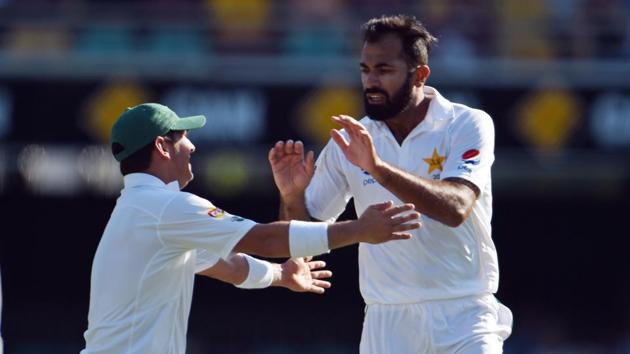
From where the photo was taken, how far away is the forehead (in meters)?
6.01

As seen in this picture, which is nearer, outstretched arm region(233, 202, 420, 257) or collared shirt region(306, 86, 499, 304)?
outstretched arm region(233, 202, 420, 257)

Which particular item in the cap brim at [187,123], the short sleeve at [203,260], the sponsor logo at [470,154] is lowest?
the short sleeve at [203,260]

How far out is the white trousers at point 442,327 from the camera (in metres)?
5.84

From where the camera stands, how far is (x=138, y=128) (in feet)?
17.8

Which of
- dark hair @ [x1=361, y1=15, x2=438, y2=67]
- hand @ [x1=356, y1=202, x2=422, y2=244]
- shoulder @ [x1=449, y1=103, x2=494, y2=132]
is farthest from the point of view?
dark hair @ [x1=361, y1=15, x2=438, y2=67]

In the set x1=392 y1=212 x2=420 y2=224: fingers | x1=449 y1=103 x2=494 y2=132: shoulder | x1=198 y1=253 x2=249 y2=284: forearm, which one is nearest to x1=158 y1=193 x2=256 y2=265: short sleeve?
x1=392 y1=212 x2=420 y2=224: fingers

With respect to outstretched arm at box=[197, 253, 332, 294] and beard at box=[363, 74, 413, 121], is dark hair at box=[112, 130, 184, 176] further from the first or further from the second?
beard at box=[363, 74, 413, 121]

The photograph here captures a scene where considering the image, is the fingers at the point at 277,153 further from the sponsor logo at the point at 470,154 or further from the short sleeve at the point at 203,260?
the sponsor logo at the point at 470,154

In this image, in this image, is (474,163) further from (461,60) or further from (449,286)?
(461,60)

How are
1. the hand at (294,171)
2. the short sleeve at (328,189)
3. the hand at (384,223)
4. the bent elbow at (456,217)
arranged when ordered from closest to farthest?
the hand at (384,223), the bent elbow at (456,217), the hand at (294,171), the short sleeve at (328,189)

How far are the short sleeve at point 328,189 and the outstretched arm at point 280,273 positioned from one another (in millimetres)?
239

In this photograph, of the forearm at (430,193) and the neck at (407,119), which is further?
the neck at (407,119)

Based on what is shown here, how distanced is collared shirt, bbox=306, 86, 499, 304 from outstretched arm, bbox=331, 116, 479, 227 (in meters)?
0.19

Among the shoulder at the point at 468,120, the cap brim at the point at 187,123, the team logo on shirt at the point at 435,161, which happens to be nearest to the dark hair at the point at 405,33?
the shoulder at the point at 468,120
